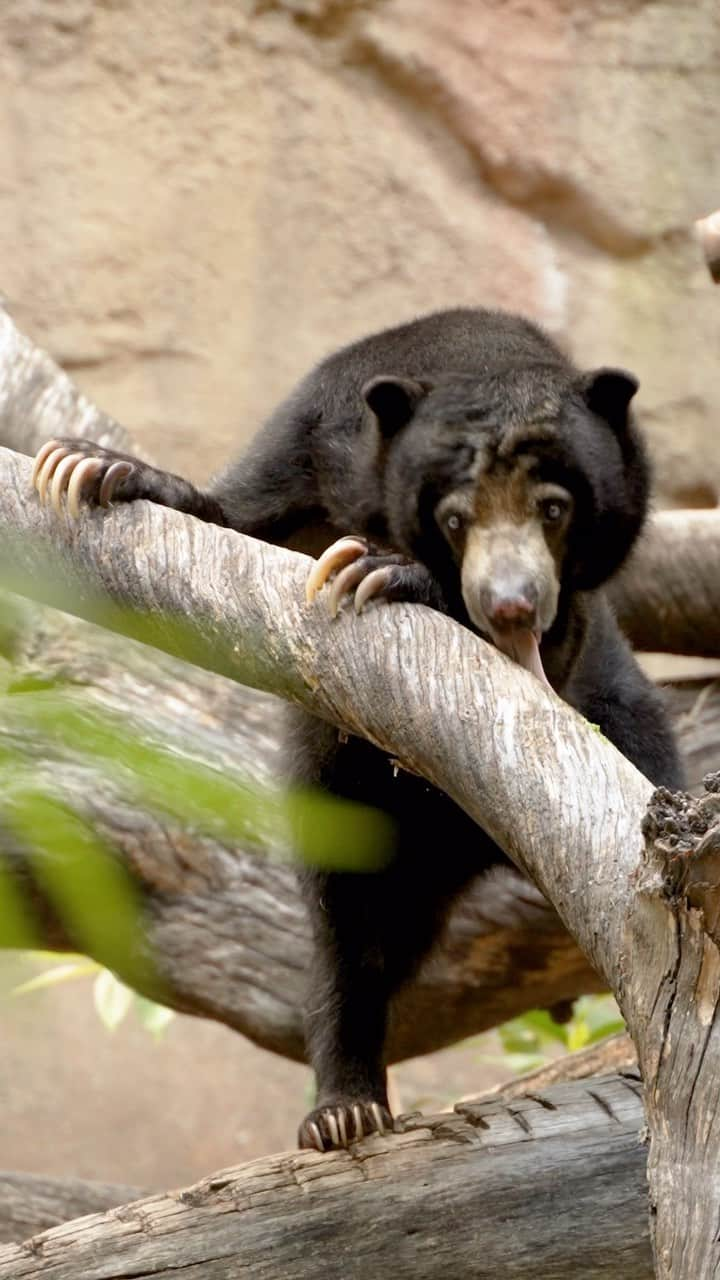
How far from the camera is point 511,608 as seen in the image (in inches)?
99.8

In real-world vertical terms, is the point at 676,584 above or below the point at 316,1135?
above

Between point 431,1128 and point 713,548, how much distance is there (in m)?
2.37

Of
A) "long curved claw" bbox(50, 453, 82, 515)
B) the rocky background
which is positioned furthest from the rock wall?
"long curved claw" bbox(50, 453, 82, 515)

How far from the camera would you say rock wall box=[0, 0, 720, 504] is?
636cm

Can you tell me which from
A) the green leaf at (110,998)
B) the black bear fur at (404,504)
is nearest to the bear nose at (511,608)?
the black bear fur at (404,504)

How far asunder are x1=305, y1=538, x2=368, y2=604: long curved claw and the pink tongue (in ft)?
1.36

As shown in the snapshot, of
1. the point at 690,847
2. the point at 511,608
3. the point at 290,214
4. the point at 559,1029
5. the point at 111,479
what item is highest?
the point at 290,214

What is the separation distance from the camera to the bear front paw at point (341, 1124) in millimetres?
2826

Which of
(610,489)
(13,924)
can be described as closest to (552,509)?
(610,489)

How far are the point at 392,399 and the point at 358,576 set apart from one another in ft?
2.97

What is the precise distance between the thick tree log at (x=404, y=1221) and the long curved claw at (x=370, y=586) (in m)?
0.98

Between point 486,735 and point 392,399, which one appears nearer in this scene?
point 486,735

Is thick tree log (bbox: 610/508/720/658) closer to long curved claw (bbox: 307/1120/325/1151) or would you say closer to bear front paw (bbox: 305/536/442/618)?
long curved claw (bbox: 307/1120/325/1151)

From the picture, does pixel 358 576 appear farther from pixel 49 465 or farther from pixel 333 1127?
pixel 333 1127
